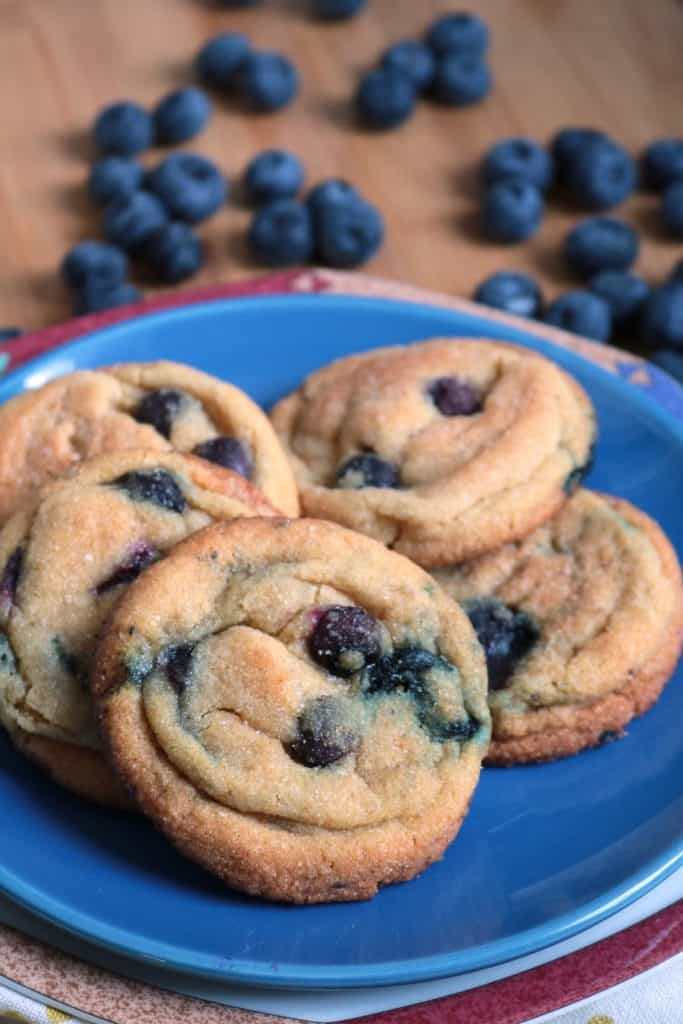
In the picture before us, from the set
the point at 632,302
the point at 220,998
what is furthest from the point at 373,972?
the point at 632,302

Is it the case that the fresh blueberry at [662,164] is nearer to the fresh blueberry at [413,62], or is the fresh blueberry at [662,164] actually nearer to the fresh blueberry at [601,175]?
the fresh blueberry at [601,175]

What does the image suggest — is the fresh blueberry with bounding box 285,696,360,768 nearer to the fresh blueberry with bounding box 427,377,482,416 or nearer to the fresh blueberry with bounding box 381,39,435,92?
the fresh blueberry with bounding box 427,377,482,416

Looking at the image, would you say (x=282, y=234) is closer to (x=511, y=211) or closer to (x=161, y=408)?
(x=511, y=211)

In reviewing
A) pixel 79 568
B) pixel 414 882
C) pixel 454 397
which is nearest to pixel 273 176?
pixel 454 397

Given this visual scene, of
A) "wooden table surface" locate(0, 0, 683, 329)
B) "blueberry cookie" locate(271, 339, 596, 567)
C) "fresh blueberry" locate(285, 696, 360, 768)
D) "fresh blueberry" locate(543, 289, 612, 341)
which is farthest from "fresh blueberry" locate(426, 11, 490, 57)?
"fresh blueberry" locate(285, 696, 360, 768)

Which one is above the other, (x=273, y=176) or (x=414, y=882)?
(x=273, y=176)

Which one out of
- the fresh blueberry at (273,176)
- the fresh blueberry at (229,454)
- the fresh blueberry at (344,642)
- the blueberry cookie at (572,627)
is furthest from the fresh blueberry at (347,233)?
the fresh blueberry at (344,642)
